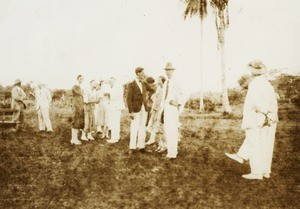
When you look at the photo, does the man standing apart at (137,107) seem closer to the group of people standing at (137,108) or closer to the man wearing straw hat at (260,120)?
the group of people standing at (137,108)

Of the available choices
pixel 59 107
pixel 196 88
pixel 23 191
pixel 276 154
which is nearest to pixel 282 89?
pixel 276 154

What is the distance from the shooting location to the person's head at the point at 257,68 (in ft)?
15.9

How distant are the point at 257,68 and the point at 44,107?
411 centimetres

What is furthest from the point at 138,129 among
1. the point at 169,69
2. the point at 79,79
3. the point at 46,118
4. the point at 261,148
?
the point at 261,148

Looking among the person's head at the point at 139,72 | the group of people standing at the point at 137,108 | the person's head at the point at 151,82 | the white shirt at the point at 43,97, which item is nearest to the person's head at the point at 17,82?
the white shirt at the point at 43,97

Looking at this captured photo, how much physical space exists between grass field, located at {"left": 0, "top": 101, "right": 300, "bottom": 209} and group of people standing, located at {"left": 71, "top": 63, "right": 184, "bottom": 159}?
389mm

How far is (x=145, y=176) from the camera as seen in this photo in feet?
16.6

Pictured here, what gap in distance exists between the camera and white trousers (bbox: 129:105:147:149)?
20.1ft

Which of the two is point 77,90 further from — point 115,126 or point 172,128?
point 172,128

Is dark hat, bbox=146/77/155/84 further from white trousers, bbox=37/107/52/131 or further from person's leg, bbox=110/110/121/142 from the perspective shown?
white trousers, bbox=37/107/52/131

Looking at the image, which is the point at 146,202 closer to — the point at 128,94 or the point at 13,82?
the point at 128,94

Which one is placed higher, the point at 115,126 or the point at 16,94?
the point at 16,94

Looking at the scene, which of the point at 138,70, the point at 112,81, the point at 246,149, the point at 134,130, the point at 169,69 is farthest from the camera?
the point at 112,81

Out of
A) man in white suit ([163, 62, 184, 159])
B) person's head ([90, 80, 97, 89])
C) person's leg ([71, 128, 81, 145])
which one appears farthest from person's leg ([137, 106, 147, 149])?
person's head ([90, 80, 97, 89])
